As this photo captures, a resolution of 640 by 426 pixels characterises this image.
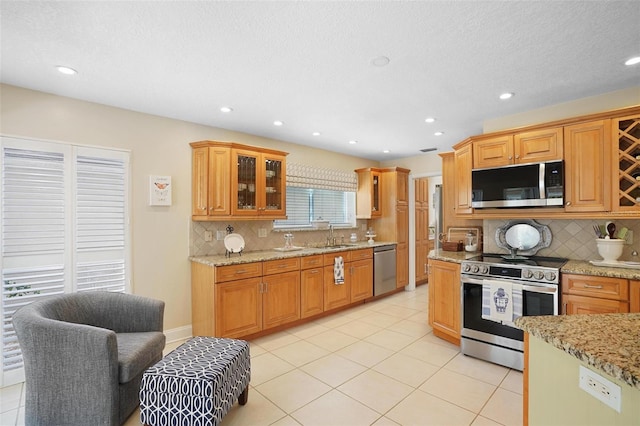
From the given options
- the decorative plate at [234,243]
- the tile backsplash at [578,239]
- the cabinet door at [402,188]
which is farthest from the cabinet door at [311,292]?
the tile backsplash at [578,239]

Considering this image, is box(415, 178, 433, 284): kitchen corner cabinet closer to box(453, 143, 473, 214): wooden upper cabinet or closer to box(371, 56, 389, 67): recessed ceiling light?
box(453, 143, 473, 214): wooden upper cabinet

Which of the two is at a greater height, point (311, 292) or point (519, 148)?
point (519, 148)

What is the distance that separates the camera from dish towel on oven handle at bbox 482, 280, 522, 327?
2820 mm

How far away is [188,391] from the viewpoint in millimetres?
1862

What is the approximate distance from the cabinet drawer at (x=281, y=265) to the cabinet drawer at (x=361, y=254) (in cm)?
107

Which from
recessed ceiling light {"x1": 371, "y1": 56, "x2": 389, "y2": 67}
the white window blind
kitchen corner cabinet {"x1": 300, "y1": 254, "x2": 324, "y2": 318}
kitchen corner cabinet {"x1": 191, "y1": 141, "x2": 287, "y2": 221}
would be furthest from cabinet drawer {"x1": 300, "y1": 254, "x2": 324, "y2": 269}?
recessed ceiling light {"x1": 371, "y1": 56, "x2": 389, "y2": 67}

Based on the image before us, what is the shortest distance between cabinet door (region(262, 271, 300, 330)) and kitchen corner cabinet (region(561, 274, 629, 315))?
2737mm

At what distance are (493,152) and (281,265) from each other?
2.75 metres

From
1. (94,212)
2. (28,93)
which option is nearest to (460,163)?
(94,212)

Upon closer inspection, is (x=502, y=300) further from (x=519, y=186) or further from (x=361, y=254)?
(x=361, y=254)

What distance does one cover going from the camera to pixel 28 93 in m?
2.75

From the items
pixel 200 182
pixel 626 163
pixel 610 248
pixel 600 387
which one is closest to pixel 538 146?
pixel 626 163

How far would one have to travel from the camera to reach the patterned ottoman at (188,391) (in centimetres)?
186

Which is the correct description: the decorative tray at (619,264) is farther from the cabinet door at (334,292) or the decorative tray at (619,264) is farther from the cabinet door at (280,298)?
the cabinet door at (280,298)
